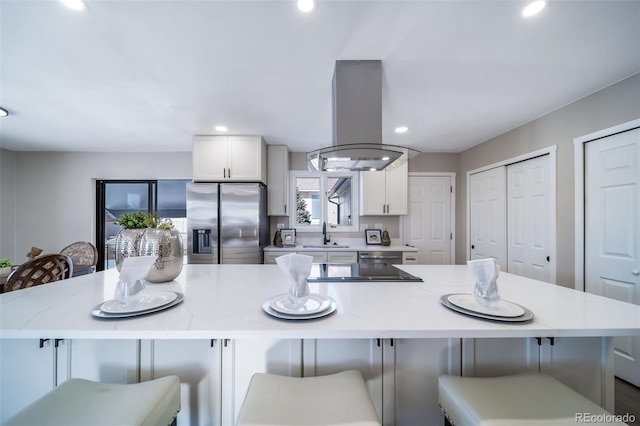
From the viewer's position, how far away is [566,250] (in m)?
2.22

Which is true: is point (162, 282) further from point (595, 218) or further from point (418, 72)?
point (595, 218)

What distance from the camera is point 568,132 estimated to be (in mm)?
2197

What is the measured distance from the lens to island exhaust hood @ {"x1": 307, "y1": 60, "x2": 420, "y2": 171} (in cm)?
162

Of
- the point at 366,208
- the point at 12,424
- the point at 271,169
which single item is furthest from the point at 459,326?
the point at 271,169

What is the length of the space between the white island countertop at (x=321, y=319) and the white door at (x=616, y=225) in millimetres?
1180

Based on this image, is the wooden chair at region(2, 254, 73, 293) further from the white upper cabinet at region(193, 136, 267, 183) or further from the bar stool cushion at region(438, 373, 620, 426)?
the bar stool cushion at region(438, 373, 620, 426)

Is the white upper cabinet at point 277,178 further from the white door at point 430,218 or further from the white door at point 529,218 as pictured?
the white door at point 529,218

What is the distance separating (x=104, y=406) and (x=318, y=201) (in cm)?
328

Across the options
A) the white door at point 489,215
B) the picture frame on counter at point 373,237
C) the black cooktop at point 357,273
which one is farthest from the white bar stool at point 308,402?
the white door at point 489,215

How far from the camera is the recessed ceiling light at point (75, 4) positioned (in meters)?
1.17

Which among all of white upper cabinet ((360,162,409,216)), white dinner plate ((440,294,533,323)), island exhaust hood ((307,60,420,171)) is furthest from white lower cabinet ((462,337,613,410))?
white upper cabinet ((360,162,409,216))

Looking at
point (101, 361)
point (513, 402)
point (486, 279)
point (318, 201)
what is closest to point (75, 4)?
point (101, 361)

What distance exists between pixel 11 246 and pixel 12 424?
15.9ft

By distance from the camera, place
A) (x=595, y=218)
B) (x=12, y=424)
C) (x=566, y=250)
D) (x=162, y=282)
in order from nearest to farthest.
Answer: (x=12, y=424)
(x=162, y=282)
(x=595, y=218)
(x=566, y=250)
